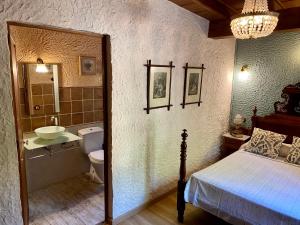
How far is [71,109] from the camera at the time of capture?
11.2ft

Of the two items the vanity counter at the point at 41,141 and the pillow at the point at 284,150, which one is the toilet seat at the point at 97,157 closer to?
the vanity counter at the point at 41,141

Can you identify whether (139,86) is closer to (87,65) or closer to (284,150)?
(87,65)

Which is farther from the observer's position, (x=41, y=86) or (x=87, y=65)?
(x=87, y=65)

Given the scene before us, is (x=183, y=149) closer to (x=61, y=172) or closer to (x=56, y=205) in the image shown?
(x=56, y=205)

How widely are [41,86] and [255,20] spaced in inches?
109

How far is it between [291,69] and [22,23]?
3.52 metres

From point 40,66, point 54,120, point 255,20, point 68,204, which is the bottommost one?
point 68,204

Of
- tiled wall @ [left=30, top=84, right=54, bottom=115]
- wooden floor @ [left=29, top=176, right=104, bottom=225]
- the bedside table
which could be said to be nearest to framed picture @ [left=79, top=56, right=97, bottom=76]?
tiled wall @ [left=30, top=84, right=54, bottom=115]

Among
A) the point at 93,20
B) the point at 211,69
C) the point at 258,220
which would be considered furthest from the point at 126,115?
the point at 211,69

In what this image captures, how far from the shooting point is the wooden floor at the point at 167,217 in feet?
8.09

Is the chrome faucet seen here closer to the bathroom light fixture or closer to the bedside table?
the bathroom light fixture

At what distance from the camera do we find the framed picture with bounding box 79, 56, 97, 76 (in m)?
3.43

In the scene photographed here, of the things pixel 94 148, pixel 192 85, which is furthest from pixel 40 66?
pixel 192 85

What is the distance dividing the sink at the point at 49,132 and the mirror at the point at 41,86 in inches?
9.5
